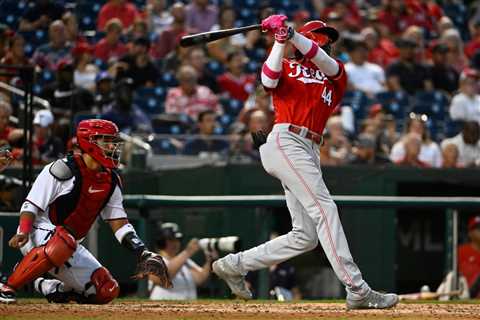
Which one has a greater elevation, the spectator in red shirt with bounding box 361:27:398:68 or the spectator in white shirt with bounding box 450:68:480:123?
the spectator in red shirt with bounding box 361:27:398:68

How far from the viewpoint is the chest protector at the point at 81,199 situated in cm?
743

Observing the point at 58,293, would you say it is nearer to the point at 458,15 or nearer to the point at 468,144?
the point at 468,144

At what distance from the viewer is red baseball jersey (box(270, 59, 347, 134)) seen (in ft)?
23.7

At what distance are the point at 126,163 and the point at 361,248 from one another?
8.25ft

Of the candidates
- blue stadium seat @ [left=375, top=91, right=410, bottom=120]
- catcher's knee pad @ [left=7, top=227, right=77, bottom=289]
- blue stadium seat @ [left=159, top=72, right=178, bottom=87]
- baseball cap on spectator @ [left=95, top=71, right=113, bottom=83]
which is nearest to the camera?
catcher's knee pad @ [left=7, top=227, right=77, bottom=289]

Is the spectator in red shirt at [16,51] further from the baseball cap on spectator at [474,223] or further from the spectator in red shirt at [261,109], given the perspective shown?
the baseball cap on spectator at [474,223]

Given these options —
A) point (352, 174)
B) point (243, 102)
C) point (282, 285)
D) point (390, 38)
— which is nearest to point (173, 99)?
point (243, 102)

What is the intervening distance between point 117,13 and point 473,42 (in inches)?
226

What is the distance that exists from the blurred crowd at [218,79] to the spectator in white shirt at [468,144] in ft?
0.04

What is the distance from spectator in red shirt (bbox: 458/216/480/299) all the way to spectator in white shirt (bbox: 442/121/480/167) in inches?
73.1

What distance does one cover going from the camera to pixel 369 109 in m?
14.4

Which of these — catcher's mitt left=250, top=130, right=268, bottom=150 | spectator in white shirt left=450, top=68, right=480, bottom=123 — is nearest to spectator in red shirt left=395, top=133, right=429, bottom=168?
spectator in white shirt left=450, top=68, right=480, bottom=123

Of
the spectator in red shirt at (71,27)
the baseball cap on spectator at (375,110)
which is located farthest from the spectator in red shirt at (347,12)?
the spectator in red shirt at (71,27)

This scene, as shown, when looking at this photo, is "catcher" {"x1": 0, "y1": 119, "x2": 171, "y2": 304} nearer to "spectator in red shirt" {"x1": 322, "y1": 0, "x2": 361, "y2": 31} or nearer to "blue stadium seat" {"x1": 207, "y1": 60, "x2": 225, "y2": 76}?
"blue stadium seat" {"x1": 207, "y1": 60, "x2": 225, "y2": 76}
